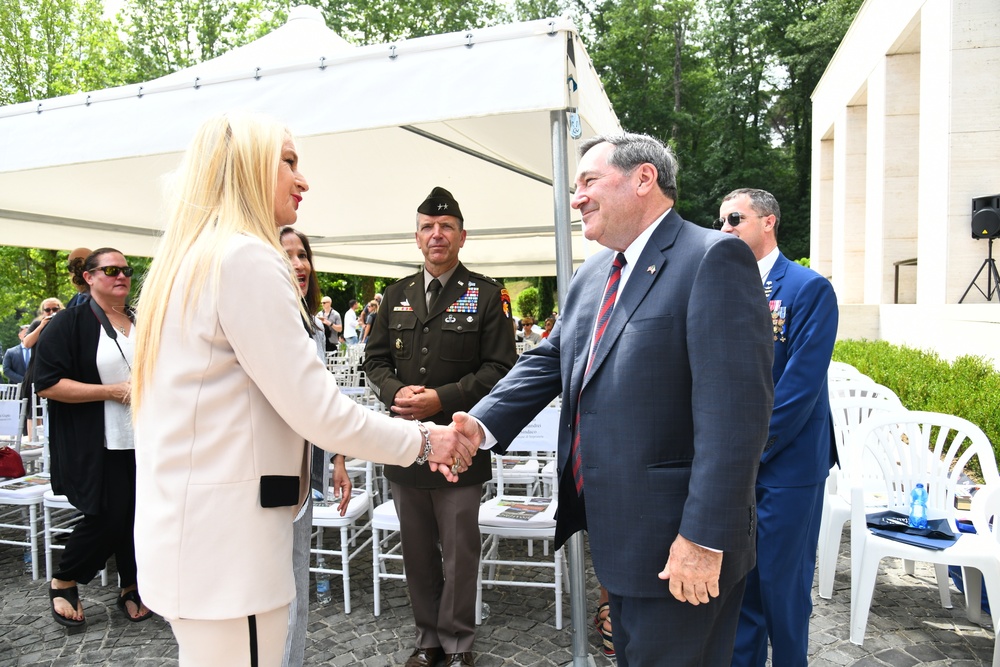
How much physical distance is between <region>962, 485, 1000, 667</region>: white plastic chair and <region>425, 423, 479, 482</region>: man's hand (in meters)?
2.53

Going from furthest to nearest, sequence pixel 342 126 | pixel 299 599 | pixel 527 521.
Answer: pixel 527 521 → pixel 342 126 → pixel 299 599

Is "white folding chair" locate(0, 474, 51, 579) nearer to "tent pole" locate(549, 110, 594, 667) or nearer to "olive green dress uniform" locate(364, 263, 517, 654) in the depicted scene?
"olive green dress uniform" locate(364, 263, 517, 654)

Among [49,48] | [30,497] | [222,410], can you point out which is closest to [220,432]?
[222,410]

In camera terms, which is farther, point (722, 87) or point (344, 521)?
point (722, 87)

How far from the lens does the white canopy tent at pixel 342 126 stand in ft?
8.86

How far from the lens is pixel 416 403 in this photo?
3.12m

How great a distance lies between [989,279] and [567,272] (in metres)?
10.9

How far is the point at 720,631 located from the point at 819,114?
2556 cm

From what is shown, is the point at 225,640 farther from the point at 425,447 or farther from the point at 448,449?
the point at 448,449

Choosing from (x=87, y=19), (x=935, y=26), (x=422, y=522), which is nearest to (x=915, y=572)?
(x=422, y=522)

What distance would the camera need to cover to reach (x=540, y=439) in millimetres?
4316

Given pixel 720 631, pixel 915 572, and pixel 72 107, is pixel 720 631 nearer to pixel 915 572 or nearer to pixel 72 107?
pixel 915 572

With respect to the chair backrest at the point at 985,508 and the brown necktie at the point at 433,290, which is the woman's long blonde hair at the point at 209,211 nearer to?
the brown necktie at the point at 433,290

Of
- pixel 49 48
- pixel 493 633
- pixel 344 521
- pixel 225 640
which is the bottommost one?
pixel 493 633
